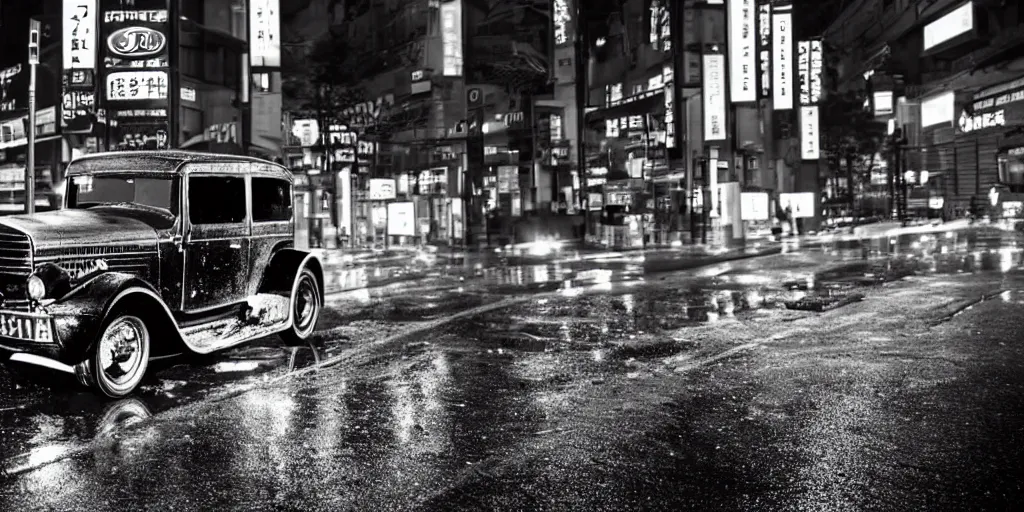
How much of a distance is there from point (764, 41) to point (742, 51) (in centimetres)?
223

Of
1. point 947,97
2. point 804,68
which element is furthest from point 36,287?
point 947,97

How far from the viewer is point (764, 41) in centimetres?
4575

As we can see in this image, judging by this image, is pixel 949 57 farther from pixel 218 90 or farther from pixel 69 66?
pixel 69 66

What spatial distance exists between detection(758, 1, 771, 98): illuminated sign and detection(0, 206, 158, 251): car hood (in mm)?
41986

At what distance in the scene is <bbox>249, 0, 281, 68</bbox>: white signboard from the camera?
134ft

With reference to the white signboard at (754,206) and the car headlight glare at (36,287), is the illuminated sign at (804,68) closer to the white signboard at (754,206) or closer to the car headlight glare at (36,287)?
the white signboard at (754,206)

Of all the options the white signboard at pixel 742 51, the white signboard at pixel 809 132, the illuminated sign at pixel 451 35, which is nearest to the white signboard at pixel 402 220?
the white signboard at pixel 742 51

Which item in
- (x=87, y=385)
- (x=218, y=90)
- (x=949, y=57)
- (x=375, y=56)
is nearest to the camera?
(x=87, y=385)

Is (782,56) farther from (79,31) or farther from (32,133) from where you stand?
(32,133)

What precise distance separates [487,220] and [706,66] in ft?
45.6

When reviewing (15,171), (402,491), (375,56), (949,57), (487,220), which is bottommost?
(402,491)

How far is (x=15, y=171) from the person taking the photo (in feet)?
161

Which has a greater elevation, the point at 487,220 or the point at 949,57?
the point at 949,57

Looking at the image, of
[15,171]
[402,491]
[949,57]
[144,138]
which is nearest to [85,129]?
[144,138]
